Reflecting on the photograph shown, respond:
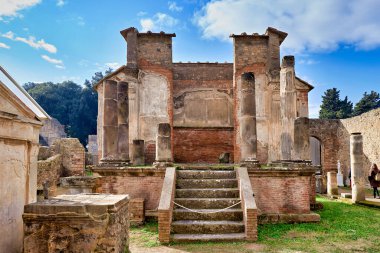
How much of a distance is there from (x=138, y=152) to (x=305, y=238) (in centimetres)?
742

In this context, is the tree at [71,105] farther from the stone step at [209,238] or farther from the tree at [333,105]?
the stone step at [209,238]

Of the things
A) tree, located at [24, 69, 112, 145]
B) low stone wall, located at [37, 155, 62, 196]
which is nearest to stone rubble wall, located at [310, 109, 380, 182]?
low stone wall, located at [37, 155, 62, 196]

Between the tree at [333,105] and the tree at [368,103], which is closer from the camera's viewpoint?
the tree at [368,103]

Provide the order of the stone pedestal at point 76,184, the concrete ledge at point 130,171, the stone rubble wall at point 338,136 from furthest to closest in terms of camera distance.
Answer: the stone rubble wall at point 338,136
the concrete ledge at point 130,171
the stone pedestal at point 76,184

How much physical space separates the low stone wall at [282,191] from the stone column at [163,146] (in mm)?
2323

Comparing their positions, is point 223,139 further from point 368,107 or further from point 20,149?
point 368,107

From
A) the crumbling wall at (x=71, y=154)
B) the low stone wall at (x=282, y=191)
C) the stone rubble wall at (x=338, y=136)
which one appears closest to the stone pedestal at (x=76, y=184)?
the low stone wall at (x=282, y=191)

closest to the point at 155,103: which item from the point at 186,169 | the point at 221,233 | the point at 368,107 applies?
the point at 186,169

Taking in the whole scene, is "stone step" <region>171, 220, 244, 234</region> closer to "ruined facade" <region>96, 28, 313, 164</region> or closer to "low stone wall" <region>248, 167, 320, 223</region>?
"low stone wall" <region>248, 167, 320, 223</region>

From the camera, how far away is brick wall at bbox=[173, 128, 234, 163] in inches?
573

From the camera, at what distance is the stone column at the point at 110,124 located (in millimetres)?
9992

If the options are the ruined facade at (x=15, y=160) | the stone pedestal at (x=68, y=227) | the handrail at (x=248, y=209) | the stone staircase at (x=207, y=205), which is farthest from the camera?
the stone staircase at (x=207, y=205)

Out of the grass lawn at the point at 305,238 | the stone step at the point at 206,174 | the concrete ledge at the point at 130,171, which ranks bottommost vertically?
the grass lawn at the point at 305,238

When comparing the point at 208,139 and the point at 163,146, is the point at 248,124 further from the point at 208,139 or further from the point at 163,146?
the point at 208,139
